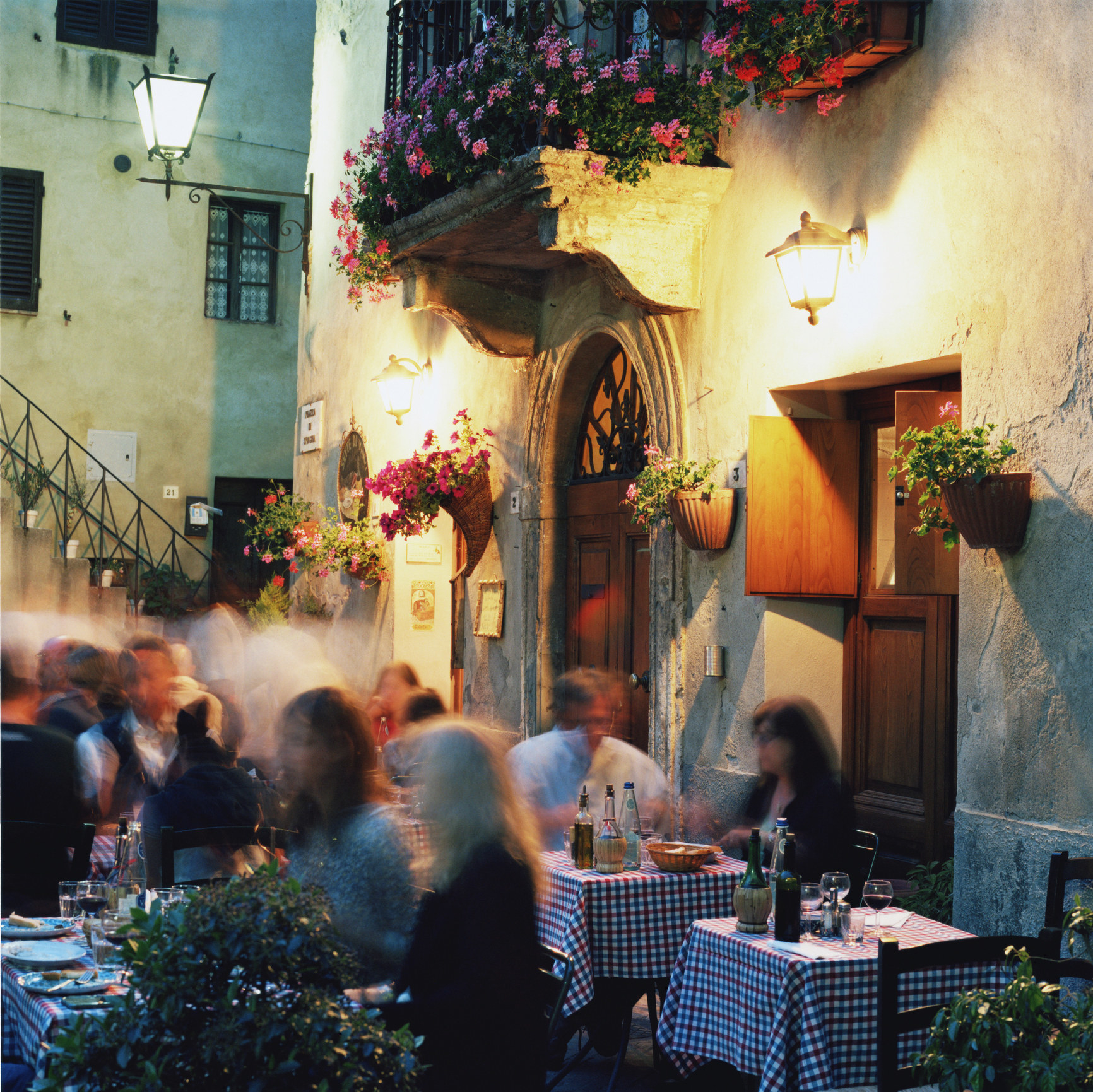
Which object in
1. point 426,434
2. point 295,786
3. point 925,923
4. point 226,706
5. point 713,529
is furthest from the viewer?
point 426,434

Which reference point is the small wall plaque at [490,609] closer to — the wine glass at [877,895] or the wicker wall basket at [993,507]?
the wicker wall basket at [993,507]

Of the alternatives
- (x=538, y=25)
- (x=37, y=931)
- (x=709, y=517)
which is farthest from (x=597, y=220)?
(x=37, y=931)

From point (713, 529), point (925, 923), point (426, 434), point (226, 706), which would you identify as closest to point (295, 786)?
point (925, 923)

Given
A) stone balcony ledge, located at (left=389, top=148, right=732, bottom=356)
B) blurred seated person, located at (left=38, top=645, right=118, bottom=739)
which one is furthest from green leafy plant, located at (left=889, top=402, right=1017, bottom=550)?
blurred seated person, located at (left=38, top=645, right=118, bottom=739)

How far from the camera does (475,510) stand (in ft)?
30.8

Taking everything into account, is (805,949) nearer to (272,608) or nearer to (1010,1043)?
(1010,1043)

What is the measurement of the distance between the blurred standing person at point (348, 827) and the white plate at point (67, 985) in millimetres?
573

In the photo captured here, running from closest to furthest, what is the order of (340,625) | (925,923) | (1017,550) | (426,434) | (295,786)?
(295,786), (925,923), (1017,550), (426,434), (340,625)

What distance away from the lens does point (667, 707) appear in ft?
24.0

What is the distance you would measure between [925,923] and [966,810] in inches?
36.9

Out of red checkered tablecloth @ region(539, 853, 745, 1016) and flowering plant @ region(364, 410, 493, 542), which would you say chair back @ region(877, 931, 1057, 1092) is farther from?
flowering plant @ region(364, 410, 493, 542)

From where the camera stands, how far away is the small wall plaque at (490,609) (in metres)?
9.28

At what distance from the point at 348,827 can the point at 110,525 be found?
12295 mm

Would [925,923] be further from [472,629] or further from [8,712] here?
[472,629]
